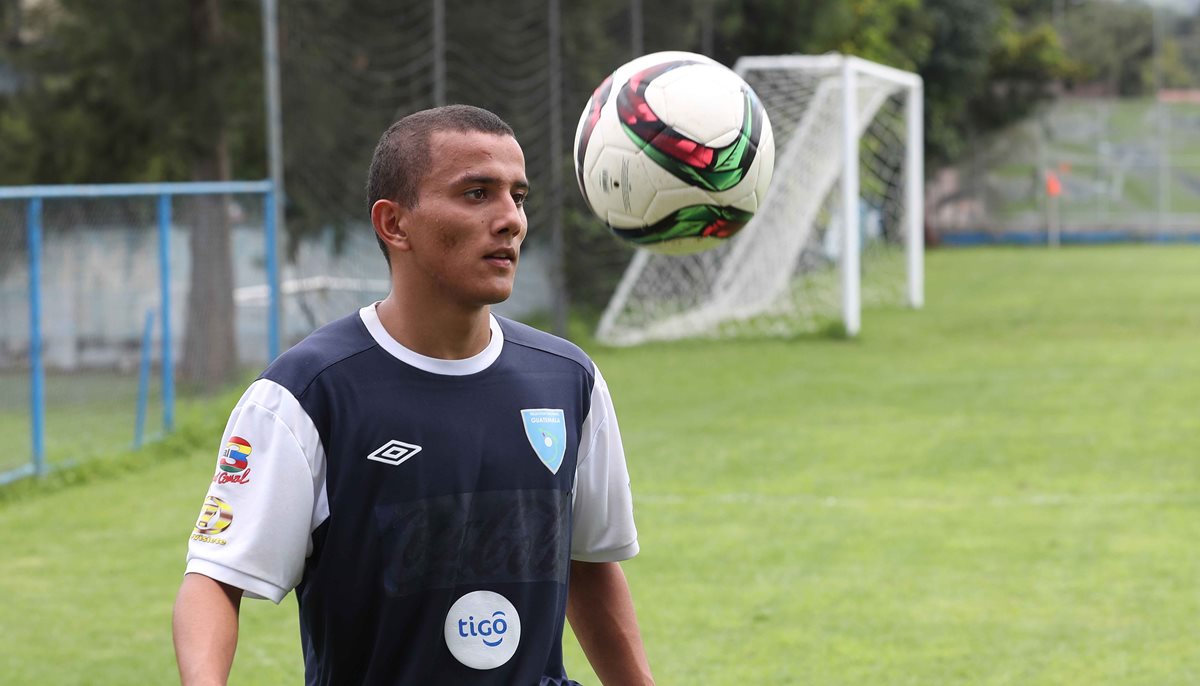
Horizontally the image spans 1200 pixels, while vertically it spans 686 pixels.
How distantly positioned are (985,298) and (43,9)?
50.6ft

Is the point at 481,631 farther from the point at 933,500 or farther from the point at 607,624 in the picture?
the point at 933,500

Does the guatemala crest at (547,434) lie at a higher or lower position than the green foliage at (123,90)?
lower

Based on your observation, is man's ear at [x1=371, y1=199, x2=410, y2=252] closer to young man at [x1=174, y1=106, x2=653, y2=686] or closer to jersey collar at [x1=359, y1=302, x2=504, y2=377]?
young man at [x1=174, y1=106, x2=653, y2=686]

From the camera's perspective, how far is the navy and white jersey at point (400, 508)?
2.55 metres

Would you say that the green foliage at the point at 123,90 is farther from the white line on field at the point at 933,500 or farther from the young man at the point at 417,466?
the young man at the point at 417,466

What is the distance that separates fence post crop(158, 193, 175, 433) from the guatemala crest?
873 cm

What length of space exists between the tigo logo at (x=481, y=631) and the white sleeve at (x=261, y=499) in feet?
0.96

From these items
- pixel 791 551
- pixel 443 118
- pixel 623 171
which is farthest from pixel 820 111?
pixel 443 118

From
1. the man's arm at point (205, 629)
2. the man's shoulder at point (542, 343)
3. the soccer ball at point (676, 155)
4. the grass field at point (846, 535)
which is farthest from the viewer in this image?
the grass field at point (846, 535)

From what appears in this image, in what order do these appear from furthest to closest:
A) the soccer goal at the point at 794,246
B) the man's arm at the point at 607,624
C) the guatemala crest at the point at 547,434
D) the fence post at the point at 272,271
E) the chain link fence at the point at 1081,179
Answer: the chain link fence at the point at 1081,179
the soccer goal at the point at 794,246
the fence post at the point at 272,271
the man's arm at the point at 607,624
the guatemala crest at the point at 547,434

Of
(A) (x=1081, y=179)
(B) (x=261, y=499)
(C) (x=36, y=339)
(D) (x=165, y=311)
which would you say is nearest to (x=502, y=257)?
(B) (x=261, y=499)

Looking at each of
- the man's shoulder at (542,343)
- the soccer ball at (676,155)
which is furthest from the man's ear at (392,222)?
the soccer ball at (676,155)

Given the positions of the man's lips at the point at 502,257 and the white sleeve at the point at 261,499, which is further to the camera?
the man's lips at the point at 502,257

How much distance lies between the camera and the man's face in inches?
104
